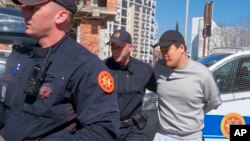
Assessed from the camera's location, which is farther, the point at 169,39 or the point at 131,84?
the point at 131,84

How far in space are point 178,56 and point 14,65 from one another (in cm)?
223

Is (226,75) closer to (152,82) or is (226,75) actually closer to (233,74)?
(233,74)

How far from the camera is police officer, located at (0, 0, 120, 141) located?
1.83 meters

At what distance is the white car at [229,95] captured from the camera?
524 cm

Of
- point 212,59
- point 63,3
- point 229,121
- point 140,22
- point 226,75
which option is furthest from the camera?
point 140,22

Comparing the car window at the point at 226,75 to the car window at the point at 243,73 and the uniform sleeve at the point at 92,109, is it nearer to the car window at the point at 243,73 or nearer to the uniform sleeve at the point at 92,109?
the car window at the point at 243,73

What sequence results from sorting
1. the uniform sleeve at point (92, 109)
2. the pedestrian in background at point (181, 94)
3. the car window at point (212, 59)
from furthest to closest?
the car window at point (212, 59) → the pedestrian in background at point (181, 94) → the uniform sleeve at point (92, 109)

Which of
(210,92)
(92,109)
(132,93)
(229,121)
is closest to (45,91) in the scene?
(92,109)

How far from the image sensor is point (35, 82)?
1872mm

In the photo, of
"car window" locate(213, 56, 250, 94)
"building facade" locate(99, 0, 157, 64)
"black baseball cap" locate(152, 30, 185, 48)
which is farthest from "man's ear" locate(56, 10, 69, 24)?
"building facade" locate(99, 0, 157, 64)

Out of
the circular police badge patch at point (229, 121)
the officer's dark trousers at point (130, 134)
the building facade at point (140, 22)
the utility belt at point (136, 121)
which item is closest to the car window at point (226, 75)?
the circular police badge patch at point (229, 121)

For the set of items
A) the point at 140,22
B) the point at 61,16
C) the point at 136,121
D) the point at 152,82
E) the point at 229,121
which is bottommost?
the point at 140,22

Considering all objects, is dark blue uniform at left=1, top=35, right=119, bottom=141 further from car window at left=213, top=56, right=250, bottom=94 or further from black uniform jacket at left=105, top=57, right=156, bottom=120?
car window at left=213, top=56, right=250, bottom=94

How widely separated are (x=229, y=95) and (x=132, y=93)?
154 centimetres
